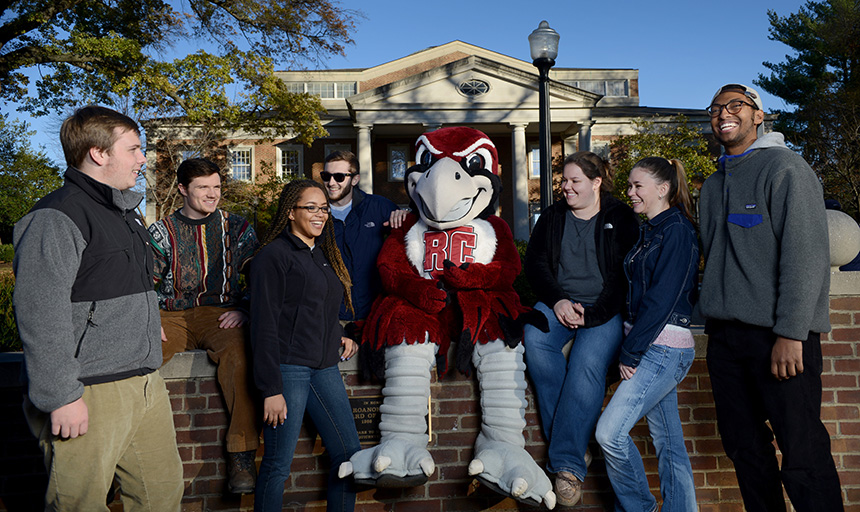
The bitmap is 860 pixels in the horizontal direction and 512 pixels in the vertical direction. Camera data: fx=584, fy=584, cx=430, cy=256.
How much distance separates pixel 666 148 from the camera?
25.2 m

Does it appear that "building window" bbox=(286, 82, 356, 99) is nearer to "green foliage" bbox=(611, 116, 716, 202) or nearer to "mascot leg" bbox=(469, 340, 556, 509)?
"green foliage" bbox=(611, 116, 716, 202)

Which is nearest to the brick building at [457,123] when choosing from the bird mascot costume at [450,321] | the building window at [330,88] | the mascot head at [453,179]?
the building window at [330,88]

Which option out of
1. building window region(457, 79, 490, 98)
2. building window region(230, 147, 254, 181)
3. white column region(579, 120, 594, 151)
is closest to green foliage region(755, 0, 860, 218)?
white column region(579, 120, 594, 151)

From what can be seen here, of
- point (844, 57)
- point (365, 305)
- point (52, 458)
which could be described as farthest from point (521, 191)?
point (52, 458)

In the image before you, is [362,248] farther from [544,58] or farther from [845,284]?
[544,58]

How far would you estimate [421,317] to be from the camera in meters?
3.46

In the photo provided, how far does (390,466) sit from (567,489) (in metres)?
1.04

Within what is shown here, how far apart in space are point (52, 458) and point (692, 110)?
32.4 meters

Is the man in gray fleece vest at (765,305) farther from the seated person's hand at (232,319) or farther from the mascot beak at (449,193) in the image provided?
the seated person's hand at (232,319)

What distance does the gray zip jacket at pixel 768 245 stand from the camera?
2.76 metres

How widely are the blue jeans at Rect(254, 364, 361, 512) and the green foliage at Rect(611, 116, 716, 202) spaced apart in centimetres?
2185

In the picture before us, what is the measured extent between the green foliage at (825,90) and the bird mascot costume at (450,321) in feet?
74.2

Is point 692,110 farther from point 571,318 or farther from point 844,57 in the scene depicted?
point 571,318

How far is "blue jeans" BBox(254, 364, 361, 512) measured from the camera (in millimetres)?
2982
